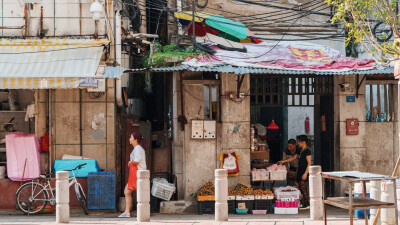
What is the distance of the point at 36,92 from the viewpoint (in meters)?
16.8

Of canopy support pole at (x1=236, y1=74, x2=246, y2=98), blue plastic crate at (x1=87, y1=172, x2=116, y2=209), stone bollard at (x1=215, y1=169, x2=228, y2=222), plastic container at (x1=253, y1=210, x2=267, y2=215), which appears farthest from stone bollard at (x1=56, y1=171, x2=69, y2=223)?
canopy support pole at (x1=236, y1=74, x2=246, y2=98)

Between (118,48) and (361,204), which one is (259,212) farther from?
(361,204)

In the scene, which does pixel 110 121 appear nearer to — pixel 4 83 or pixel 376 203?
pixel 4 83

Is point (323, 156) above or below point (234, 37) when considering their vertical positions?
below

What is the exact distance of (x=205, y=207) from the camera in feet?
52.3

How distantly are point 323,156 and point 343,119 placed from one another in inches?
59.0

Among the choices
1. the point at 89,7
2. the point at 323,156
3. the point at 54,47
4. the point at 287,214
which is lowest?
the point at 287,214

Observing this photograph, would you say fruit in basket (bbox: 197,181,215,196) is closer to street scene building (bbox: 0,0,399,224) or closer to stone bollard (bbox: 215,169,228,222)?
street scene building (bbox: 0,0,399,224)

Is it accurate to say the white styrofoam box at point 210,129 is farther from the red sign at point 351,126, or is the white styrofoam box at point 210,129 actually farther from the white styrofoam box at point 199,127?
the red sign at point 351,126

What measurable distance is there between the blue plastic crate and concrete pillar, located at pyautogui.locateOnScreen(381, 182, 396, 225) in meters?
6.93

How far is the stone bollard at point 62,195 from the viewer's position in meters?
13.4

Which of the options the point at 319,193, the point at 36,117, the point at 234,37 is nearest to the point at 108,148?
the point at 36,117

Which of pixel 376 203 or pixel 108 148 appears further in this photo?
pixel 108 148

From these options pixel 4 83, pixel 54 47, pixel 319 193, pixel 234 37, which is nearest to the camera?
pixel 319 193
